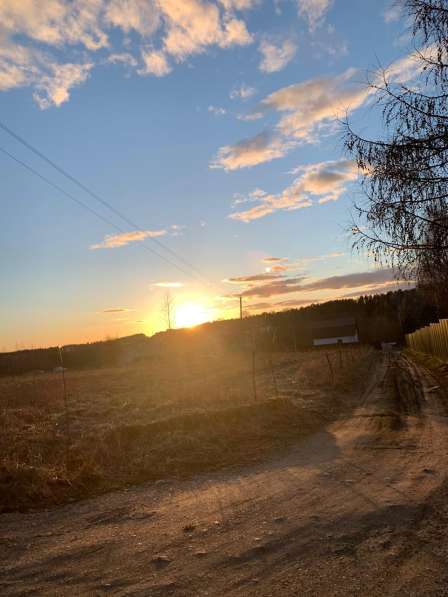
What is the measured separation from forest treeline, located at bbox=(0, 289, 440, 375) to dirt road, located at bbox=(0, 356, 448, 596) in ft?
181

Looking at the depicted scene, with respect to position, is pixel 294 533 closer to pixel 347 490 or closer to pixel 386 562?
pixel 386 562

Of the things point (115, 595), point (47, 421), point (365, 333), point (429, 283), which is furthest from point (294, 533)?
point (365, 333)

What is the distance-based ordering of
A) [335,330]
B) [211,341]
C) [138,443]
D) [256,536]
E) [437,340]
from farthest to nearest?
[335,330]
[211,341]
[437,340]
[138,443]
[256,536]

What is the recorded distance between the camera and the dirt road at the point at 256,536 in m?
4.20

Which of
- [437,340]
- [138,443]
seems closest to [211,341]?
[437,340]

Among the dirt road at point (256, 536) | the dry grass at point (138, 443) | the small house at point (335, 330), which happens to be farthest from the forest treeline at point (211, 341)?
the dirt road at point (256, 536)

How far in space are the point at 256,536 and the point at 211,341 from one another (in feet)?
243

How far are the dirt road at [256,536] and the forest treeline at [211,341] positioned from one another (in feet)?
181

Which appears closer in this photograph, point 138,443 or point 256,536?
point 256,536

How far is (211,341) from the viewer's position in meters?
79.2

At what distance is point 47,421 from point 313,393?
30.9ft

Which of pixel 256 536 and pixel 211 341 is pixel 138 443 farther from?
pixel 211 341

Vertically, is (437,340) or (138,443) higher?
(437,340)

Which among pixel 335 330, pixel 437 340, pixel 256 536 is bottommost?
pixel 256 536
